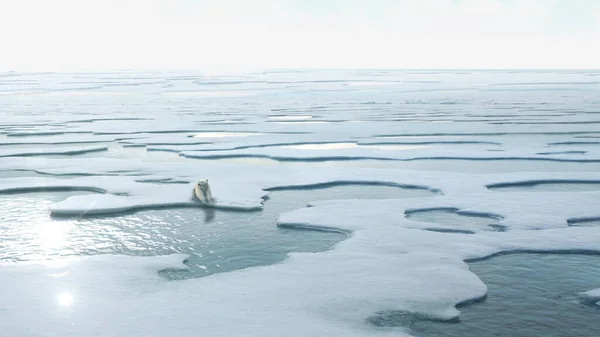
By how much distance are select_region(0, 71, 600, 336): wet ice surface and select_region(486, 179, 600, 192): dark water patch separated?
0.12 feet

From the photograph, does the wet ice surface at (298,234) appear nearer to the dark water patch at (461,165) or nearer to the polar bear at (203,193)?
the dark water patch at (461,165)

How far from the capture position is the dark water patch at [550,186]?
11.4m

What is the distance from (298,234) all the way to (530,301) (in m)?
3.20

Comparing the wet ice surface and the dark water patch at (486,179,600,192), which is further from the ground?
the dark water patch at (486,179,600,192)

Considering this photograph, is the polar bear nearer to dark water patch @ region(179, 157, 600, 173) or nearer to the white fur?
the white fur

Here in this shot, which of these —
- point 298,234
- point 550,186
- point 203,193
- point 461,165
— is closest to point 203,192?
point 203,193

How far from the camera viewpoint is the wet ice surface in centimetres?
565

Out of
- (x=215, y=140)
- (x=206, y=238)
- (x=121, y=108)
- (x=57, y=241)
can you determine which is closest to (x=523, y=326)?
(x=206, y=238)

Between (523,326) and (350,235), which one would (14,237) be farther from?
(523,326)

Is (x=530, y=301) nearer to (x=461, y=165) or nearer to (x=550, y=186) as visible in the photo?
(x=550, y=186)

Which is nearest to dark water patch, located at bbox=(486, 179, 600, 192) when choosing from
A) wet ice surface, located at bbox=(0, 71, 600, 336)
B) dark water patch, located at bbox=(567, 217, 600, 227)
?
wet ice surface, located at bbox=(0, 71, 600, 336)

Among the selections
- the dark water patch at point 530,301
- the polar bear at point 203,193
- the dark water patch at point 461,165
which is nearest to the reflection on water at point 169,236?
the polar bear at point 203,193

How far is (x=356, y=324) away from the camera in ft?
17.6

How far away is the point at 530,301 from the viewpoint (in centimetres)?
618
